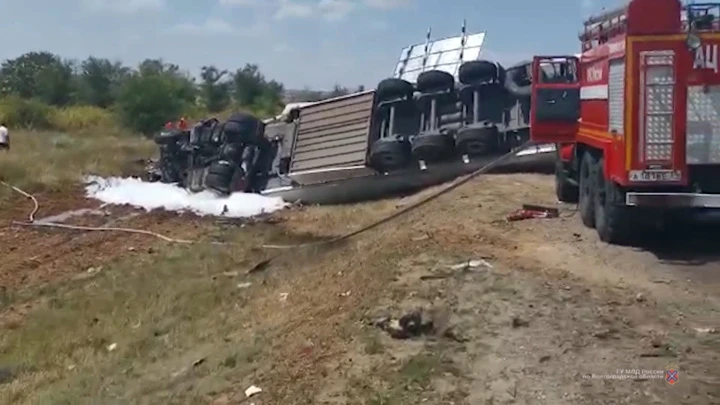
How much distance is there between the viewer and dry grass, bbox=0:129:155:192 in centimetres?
2364

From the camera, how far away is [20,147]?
3228 cm

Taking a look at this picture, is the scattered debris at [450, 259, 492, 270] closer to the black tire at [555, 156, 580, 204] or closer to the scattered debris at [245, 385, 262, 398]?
the scattered debris at [245, 385, 262, 398]

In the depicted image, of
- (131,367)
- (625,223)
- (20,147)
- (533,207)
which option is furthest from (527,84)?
(20,147)

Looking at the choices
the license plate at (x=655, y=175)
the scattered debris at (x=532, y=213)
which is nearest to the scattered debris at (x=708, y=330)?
the license plate at (x=655, y=175)

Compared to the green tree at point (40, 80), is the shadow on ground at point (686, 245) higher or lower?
lower

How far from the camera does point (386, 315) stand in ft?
26.6

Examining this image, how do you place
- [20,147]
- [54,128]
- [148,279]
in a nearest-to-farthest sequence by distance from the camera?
[148,279] → [20,147] → [54,128]

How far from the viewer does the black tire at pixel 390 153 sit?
17.5 metres

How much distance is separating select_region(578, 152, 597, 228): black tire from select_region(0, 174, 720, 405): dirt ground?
0.66ft

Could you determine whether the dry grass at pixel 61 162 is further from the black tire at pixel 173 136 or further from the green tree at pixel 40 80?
the green tree at pixel 40 80

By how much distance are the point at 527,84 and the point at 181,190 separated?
789cm

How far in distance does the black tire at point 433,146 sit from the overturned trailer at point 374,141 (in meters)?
0.02

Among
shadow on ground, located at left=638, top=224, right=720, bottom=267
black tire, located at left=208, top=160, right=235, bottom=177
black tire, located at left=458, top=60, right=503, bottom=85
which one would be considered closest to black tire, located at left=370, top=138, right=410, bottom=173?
black tire, located at left=458, top=60, right=503, bottom=85

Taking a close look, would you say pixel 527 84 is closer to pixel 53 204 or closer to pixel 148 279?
pixel 148 279
